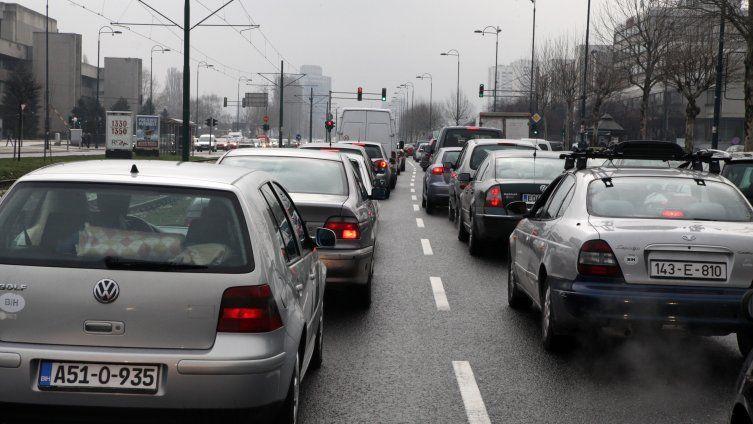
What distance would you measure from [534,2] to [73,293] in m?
55.3

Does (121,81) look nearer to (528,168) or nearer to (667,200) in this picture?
(528,168)

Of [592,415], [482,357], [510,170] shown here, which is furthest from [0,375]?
[510,170]

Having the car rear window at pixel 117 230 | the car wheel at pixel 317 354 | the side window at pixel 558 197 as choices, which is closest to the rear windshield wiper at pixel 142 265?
the car rear window at pixel 117 230

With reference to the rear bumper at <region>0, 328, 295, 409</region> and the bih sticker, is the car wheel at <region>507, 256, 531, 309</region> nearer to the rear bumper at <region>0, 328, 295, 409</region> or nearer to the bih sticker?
the rear bumper at <region>0, 328, 295, 409</region>

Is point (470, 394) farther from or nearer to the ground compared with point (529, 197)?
nearer to the ground

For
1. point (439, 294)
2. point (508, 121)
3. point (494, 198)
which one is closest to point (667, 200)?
point (439, 294)

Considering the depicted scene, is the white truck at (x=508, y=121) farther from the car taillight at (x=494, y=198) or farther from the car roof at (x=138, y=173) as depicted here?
the car roof at (x=138, y=173)

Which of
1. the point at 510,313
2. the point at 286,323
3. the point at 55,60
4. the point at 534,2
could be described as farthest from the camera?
the point at 55,60

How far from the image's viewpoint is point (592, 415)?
18.4 feet

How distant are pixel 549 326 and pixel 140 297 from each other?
3698mm

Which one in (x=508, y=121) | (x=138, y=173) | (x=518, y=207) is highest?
(x=508, y=121)

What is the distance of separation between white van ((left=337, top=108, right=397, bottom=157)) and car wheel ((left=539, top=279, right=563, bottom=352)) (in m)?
30.6

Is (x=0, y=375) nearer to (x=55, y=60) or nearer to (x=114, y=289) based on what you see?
(x=114, y=289)

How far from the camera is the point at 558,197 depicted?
8109 mm
